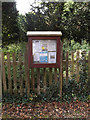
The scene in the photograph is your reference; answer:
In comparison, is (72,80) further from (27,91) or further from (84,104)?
(27,91)

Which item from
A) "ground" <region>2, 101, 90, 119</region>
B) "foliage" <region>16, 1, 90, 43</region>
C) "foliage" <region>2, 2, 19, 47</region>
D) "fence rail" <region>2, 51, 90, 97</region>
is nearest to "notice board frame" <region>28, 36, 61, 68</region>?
"fence rail" <region>2, 51, 90, 97</region>

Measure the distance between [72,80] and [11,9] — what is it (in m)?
4.03

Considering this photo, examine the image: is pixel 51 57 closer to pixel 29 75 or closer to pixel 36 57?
pixel 36 57

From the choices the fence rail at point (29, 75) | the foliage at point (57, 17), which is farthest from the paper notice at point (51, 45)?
the foliage at point (57, 17)

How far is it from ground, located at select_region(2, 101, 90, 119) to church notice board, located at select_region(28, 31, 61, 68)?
1.07 m

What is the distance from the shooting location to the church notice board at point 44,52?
3.04 meters

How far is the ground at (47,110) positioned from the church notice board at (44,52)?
1.07m

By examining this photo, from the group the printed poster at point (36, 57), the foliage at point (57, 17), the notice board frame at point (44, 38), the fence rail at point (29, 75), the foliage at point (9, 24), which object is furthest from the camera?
the foliage at point (9, 24)

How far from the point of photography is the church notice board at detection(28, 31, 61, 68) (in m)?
3.04

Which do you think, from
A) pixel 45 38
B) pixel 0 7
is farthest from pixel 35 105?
pixel 0 7

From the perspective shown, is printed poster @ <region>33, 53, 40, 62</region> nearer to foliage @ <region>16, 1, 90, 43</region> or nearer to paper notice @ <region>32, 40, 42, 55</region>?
paper notice @ <region>32, 40, 42, 55</region>

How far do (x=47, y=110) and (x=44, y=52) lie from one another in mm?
1436

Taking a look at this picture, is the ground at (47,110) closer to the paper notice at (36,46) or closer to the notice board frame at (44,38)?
the notice board frame at (44,38)

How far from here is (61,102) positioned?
134 inches
